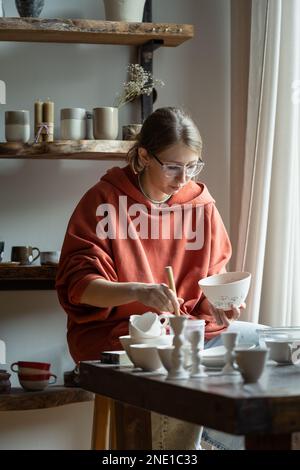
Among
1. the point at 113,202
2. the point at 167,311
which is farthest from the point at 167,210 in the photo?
the point at 167,311

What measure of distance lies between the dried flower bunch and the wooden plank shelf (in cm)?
107

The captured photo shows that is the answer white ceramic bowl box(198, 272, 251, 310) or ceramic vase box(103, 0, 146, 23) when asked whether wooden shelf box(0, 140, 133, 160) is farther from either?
white ceramic bowl box(198, 272, 251, 310)

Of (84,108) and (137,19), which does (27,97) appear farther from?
(137,19)

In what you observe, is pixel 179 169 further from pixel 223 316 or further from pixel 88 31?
pixel 88 31

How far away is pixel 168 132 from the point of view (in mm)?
2605

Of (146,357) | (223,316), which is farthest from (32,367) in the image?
(146,357)

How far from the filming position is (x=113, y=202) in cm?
272

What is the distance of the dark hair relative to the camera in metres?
2.59

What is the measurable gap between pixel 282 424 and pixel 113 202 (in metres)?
1.33

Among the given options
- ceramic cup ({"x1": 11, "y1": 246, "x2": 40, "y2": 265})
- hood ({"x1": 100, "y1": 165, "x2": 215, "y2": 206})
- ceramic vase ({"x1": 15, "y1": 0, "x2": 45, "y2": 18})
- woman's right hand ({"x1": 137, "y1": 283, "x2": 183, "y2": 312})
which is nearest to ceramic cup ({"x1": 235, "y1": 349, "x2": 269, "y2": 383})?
woman's right hand ({"x1": 137, "y1": 283, "x2": 183, "y2": 312})

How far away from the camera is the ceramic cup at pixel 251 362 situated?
1.65 m

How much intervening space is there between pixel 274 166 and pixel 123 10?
776mm

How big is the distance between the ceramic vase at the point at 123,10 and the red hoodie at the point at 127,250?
26.3 inches
